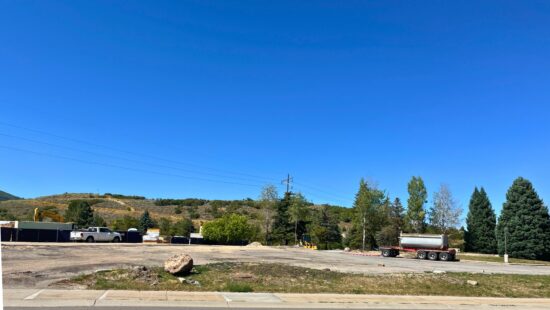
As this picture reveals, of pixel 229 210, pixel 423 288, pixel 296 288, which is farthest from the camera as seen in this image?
pixel 229 210

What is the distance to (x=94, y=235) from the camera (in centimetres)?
6009

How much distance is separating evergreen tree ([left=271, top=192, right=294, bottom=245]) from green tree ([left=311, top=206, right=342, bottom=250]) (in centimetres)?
497

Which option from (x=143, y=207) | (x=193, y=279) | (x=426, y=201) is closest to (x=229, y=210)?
(x=143, y=207)

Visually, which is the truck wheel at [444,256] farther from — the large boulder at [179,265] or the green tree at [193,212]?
the green tree at [193,212]

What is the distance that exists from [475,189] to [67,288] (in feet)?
255

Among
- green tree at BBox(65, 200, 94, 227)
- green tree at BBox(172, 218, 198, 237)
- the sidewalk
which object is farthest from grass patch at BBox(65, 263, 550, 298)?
green tree at BBox(65, 200, 94, 227)

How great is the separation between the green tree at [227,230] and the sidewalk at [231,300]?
224 ft

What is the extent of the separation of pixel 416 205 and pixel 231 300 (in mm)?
70364

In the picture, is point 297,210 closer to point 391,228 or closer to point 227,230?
point 227,230

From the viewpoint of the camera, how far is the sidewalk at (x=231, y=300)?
539 inches

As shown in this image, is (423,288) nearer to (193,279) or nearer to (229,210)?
(193,279)

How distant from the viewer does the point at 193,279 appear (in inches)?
784

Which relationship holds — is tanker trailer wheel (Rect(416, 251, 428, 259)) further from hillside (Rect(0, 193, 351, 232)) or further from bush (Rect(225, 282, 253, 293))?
hillside (Rect(0, 193, 351, 232))

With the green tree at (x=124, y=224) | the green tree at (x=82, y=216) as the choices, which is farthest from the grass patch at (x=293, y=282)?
the green tree at (x=124, y=224)
